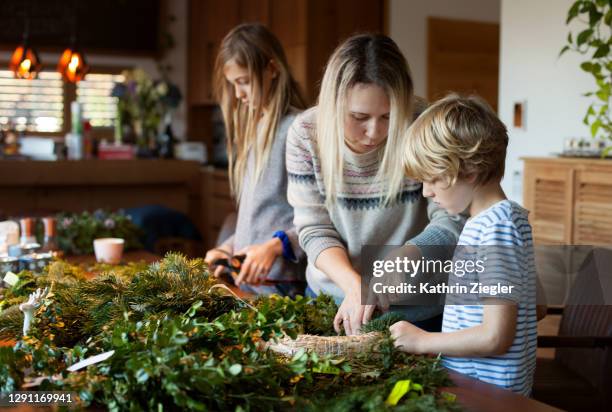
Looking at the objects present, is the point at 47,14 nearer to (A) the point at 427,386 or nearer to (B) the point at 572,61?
(B) the point at 572,61

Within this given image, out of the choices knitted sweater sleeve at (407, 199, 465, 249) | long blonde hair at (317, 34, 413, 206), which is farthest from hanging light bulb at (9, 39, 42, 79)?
knitted sweater sleeve at (407, 199, 465, 249)

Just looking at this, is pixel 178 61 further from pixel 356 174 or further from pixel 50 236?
pixel 356 174

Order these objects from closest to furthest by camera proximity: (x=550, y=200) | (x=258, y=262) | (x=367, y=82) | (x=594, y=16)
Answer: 1. (x=367, y=82)
2. (x=258, y=262)
3. (x=594, y=16)
4. (x=550, y=200)

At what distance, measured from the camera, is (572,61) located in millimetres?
4449

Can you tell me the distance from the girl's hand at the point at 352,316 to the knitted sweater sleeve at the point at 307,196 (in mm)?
352

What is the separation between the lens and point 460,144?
1608 millimetres

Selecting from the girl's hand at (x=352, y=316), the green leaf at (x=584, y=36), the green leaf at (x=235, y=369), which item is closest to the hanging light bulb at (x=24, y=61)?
the green leaf at (x=584, y=36)

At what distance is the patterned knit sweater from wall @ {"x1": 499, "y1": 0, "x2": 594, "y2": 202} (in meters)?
2.60

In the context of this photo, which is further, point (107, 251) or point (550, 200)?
point (550, 200)

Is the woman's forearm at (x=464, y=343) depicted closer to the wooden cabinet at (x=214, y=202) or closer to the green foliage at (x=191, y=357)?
the green foliage at (x=191, y=357)

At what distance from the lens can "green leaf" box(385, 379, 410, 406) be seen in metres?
1.28

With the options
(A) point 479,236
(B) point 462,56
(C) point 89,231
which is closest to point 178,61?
(B) point 462,56

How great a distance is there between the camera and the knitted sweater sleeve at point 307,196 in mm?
2078

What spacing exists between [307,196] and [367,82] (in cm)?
37
